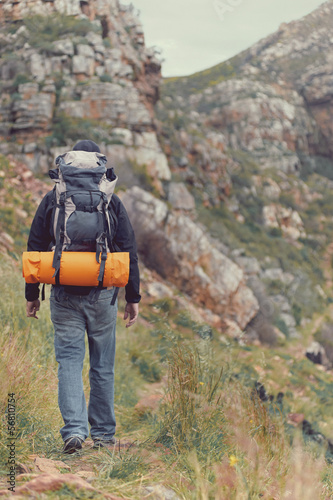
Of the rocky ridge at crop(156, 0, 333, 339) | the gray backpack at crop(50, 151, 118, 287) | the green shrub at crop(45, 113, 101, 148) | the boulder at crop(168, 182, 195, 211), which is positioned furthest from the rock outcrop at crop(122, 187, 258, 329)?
the gray backpack at crop(50, 151, 118, 287)

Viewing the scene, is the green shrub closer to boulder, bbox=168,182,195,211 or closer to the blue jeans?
boulder, bbox=168,182,195,211

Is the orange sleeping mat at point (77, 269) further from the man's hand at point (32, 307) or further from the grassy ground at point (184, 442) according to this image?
the grassy ground at point (184, 442)

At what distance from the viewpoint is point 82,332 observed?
272cm

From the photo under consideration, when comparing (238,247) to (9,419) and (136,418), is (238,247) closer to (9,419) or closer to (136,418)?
(136,418)

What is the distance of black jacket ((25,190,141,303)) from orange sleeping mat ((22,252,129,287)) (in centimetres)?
12

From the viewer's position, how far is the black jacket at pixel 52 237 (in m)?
2.72

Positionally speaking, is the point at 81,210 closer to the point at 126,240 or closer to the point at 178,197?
the point at 126,240

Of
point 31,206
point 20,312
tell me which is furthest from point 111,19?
point 20,312

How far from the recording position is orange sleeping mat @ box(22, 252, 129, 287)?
2541 mm

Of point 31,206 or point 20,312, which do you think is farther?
point 31,206

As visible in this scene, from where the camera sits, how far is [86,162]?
2.66 metres

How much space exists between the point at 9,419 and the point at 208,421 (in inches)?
41.7

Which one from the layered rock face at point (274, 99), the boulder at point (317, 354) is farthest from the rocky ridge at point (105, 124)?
the layered rock face at point (274, 99)

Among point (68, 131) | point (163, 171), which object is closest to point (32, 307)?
point (68, 131)
